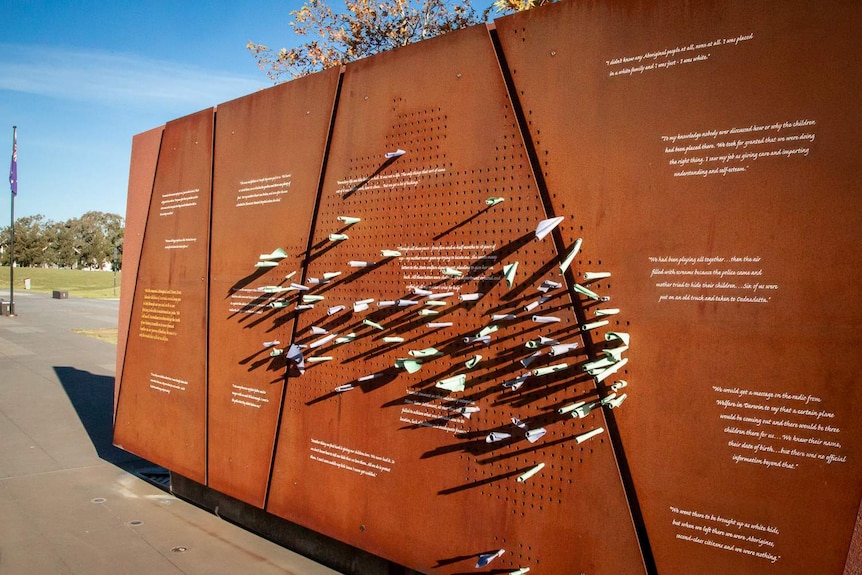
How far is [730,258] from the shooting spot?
9.43ft

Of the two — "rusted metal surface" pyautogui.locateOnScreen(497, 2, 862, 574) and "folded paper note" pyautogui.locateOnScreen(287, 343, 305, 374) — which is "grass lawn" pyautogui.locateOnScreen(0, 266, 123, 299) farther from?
"rusted metal surface" pyautogui.locateOnScreen(497, 2, 862, 574)

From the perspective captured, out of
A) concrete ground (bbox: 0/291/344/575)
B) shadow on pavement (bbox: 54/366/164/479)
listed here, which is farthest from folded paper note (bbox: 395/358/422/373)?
shadow on pavement (bbox: 54/366/164/479)

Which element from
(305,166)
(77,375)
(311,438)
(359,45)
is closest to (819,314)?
(311,438)

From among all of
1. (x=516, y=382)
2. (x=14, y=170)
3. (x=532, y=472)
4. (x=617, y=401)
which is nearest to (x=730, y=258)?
(x=617, y=401)

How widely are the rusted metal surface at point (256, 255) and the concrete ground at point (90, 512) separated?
0.47 m

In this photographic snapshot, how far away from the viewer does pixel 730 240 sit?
9.44 feet

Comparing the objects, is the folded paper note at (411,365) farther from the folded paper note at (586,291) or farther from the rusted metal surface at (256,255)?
the rusted metal surface at (256,255)

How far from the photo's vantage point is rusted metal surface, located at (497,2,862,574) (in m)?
2.63

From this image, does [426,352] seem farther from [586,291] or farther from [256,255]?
[256,255]

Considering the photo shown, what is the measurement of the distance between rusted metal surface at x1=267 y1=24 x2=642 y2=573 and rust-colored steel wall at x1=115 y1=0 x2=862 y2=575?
17mm

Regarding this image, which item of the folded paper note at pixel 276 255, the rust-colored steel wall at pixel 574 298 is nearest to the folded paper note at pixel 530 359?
the rust-colored steel wall at pixel 574 298

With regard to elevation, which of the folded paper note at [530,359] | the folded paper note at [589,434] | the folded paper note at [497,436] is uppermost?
the folded paper note at [530,359]

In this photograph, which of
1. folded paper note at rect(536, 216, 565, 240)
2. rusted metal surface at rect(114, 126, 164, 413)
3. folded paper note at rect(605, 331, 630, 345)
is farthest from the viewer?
rusted metal surface at rect(114, 126, 164, 413)

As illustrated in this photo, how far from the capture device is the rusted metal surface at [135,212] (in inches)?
279
